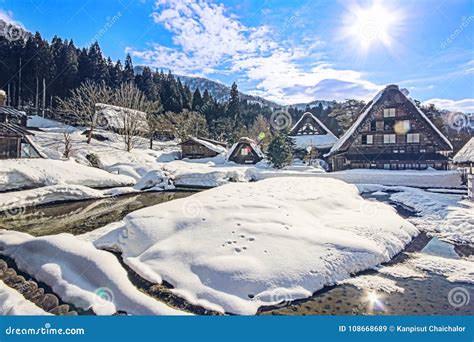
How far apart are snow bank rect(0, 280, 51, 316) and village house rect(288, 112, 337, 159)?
18.4 m

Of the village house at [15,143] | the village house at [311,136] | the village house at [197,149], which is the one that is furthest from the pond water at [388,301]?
the village house at [311,136]

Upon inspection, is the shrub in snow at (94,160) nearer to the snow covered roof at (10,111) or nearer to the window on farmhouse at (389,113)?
the snow covered roof at (10,111)

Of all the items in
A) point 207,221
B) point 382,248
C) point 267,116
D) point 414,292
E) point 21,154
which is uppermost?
point 267,116

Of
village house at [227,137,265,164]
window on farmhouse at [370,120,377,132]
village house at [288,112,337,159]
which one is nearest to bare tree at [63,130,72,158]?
village house at [227,137,265,164]

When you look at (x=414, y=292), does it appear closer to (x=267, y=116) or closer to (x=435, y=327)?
(x=435, y=327)

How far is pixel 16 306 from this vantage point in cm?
274

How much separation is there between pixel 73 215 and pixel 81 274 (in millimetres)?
4335

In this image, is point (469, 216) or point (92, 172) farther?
point (92, 172)

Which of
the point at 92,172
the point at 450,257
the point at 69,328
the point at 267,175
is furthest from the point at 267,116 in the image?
the point at 69,328

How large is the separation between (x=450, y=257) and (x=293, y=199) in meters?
2.70

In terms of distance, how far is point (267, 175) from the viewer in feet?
41.1

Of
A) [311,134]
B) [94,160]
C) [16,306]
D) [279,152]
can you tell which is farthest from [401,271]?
[311,134]

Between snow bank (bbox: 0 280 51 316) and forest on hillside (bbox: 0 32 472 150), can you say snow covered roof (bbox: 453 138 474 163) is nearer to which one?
forest on hillside (bbox: 0 32 472 150)

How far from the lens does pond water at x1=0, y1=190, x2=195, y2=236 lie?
5.56 metres
